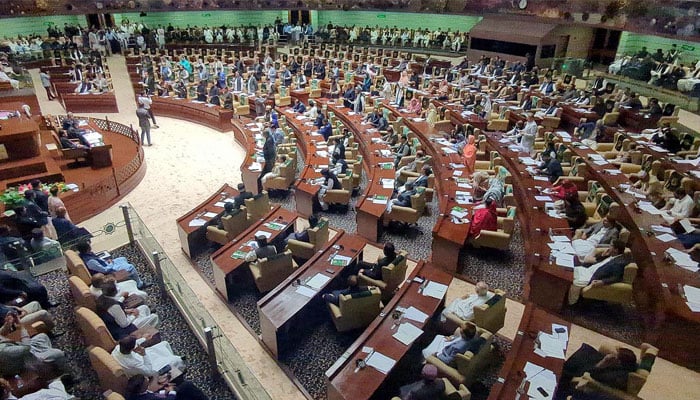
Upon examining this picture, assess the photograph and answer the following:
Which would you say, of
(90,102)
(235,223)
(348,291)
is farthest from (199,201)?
(90,102)

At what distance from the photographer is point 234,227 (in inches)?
334

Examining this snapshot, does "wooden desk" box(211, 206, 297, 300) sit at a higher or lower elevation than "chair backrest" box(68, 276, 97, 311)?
lower

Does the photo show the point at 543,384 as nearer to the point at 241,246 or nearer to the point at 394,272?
the point at 394,272

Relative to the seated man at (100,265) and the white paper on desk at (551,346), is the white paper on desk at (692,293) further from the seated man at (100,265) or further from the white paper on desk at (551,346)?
the seated man at (100,265)

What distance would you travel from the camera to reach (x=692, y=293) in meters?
6.02

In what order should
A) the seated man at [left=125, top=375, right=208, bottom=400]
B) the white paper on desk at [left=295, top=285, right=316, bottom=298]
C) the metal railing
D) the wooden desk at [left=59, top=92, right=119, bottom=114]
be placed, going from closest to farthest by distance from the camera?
the seated man at [left=125, top=375, right=208, bottom=400]
the metal railing
the white paper on desk at [left=295, top=285, right=316, bottom=298]
the wooden desk at [left=59, top=92, right=119, bottom=114]

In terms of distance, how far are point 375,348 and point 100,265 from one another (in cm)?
447

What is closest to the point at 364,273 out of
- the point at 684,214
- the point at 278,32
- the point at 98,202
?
the point at 684,214

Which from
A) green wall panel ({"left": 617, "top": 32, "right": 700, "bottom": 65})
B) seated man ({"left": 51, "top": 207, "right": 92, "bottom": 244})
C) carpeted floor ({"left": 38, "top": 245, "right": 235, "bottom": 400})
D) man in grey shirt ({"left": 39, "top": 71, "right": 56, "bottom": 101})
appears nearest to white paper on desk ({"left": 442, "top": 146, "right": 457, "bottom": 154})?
carpeted floor ({"left": 38, "top": 245, "right": 235, "bottom": 400})

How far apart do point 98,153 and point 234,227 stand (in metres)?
5.83

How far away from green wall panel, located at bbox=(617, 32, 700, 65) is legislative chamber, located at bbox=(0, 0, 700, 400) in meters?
0.35

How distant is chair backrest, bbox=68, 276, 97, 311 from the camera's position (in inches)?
230

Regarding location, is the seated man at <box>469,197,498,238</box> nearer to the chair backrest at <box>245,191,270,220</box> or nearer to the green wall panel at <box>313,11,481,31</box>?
the chair backrest at <box>245,191,270,220</box>

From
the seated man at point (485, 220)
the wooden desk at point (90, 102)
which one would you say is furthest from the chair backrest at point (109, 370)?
the wooden desk at point (90, 102)
